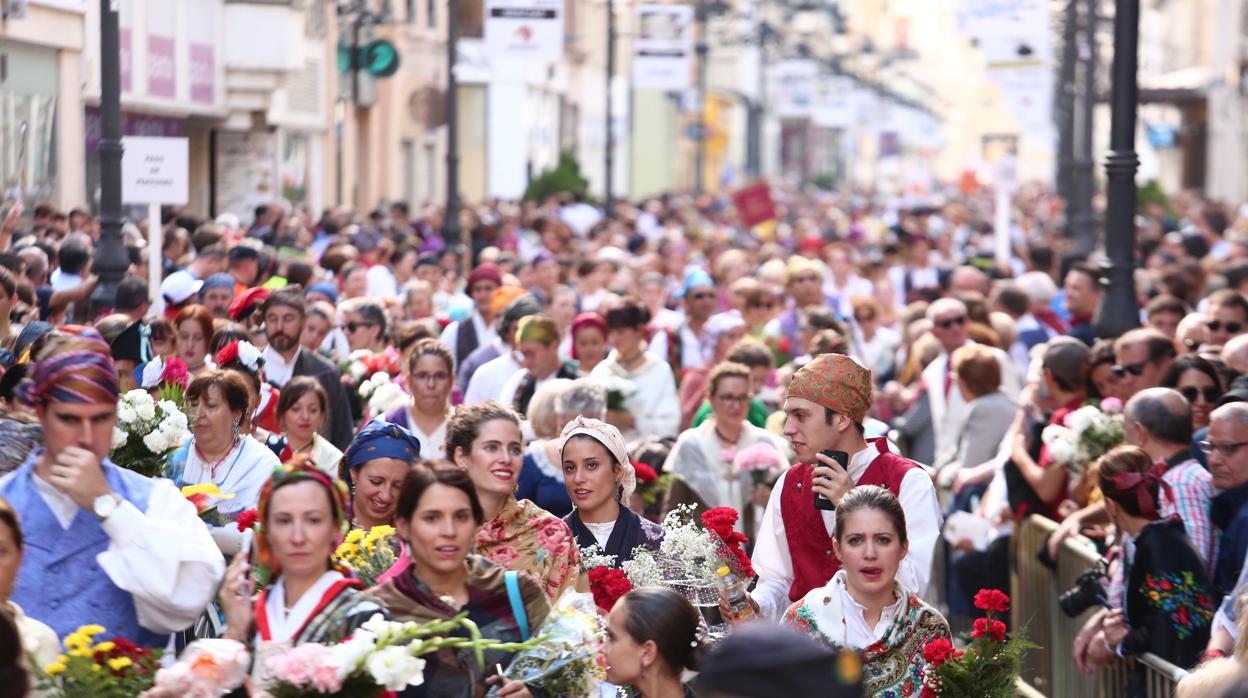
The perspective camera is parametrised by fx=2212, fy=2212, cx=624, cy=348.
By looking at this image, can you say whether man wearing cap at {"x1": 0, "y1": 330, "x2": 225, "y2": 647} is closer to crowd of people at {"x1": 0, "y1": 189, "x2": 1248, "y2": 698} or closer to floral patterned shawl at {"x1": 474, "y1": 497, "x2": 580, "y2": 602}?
crowd of people at {"x1": 0, "y1": 189, "x2": 1248, "y2": 698}

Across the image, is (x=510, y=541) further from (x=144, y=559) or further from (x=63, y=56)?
(x=63, y=56)

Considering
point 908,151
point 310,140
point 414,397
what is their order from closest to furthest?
point 414,397 < point 310,140 < point 908,151

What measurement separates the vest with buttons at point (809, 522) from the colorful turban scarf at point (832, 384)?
0.72 ft

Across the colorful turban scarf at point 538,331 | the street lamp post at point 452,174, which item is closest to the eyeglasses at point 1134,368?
the colorful turban scarf at point 538,331

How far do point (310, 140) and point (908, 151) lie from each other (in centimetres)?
10084

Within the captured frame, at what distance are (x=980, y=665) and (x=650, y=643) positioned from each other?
987 millimetres

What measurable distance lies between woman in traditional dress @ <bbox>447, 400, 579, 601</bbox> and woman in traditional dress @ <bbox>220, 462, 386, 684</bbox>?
1.48 m

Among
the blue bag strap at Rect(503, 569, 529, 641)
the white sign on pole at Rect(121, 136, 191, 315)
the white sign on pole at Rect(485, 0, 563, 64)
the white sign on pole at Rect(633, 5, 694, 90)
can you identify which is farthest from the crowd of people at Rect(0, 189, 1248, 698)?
the white sign on pole at Rect(633, 5, 694, 90)

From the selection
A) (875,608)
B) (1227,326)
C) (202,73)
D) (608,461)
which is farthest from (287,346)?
(202,73)

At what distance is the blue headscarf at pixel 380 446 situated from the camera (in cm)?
784

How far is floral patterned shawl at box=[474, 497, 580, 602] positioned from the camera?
7.01 meters

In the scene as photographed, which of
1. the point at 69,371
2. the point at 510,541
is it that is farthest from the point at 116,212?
the point at 69,371

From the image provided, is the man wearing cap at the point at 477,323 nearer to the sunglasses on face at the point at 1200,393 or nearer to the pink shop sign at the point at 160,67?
the sunglasses on face at the point at 1200,393

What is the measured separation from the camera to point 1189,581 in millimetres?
7910
